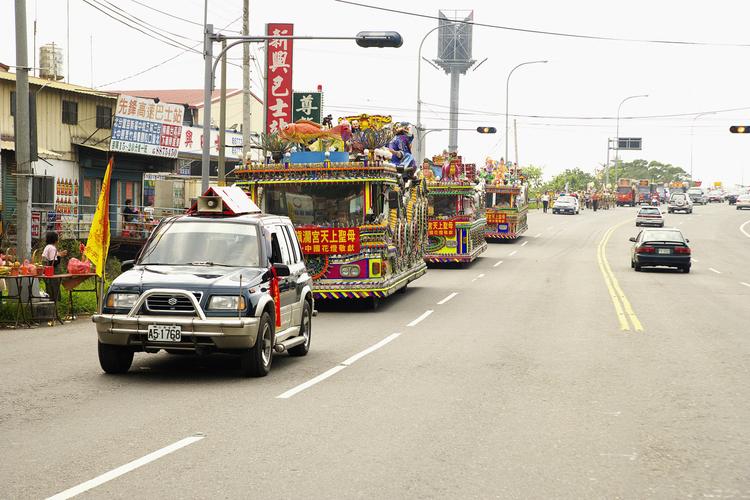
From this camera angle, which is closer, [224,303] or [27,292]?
[224,303]

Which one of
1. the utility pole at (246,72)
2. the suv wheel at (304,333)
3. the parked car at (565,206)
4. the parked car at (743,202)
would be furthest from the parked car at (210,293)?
the parked car at (743,202)

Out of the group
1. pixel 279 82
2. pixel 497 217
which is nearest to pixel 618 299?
pixel 279 82

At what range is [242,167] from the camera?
65.3 ft

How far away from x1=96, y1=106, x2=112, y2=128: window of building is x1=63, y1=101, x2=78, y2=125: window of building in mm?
1006

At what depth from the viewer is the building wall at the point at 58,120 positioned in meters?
30.3

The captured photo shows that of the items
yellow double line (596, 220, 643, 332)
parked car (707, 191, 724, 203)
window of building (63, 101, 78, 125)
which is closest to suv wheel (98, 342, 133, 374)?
Result: yellow double line (596, 220, 643, 332)

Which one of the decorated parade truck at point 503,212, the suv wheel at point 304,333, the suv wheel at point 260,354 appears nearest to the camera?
the suv wheel at point 260,354

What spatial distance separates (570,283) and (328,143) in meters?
10.1

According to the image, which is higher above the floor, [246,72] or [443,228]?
[246,72]

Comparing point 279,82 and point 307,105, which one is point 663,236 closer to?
point 307,105

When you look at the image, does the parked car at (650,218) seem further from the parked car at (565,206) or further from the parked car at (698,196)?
the parked car at (698,196)

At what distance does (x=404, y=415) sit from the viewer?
29.4ft

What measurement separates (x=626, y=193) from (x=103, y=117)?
82905 mm

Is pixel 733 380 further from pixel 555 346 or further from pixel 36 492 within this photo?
pixel 36 492
